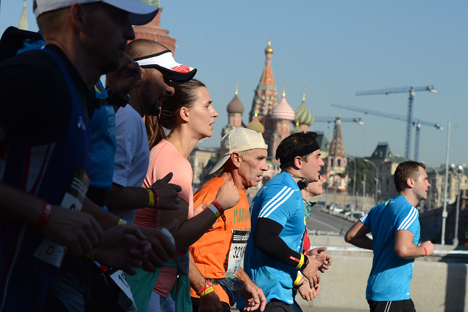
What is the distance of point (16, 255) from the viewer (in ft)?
5.09

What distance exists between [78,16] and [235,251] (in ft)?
8.71

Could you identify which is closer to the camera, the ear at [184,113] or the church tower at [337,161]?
the ear at [184,113]

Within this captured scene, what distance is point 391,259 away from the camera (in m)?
5.13

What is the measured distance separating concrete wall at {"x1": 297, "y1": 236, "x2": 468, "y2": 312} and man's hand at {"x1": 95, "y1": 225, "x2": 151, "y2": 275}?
22.6 ft

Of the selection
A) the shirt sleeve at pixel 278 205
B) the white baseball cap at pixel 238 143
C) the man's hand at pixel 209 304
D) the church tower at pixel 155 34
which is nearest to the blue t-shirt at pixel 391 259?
the shirt sleeve at pixel 278 205

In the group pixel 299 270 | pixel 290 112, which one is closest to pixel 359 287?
pixel 299 270

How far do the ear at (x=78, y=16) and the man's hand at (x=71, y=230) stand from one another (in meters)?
Answer: 0.51

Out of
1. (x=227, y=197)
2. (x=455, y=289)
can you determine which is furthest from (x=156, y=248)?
(x=455, y=289)

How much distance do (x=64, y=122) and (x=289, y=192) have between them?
2888mm

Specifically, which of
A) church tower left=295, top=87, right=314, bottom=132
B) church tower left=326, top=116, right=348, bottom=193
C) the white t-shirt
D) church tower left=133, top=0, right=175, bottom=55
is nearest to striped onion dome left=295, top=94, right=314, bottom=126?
church tower left=295, top=87, right=314, bottom=132

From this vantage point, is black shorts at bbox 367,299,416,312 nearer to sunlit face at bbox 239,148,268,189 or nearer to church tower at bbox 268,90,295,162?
sunlit face at bbox 239,148,268,189

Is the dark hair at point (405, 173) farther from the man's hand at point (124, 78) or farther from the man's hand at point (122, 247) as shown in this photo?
the man's hand at point (122, 247)

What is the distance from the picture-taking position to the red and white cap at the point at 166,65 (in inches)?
116

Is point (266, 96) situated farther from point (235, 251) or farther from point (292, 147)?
point (235, 251)
